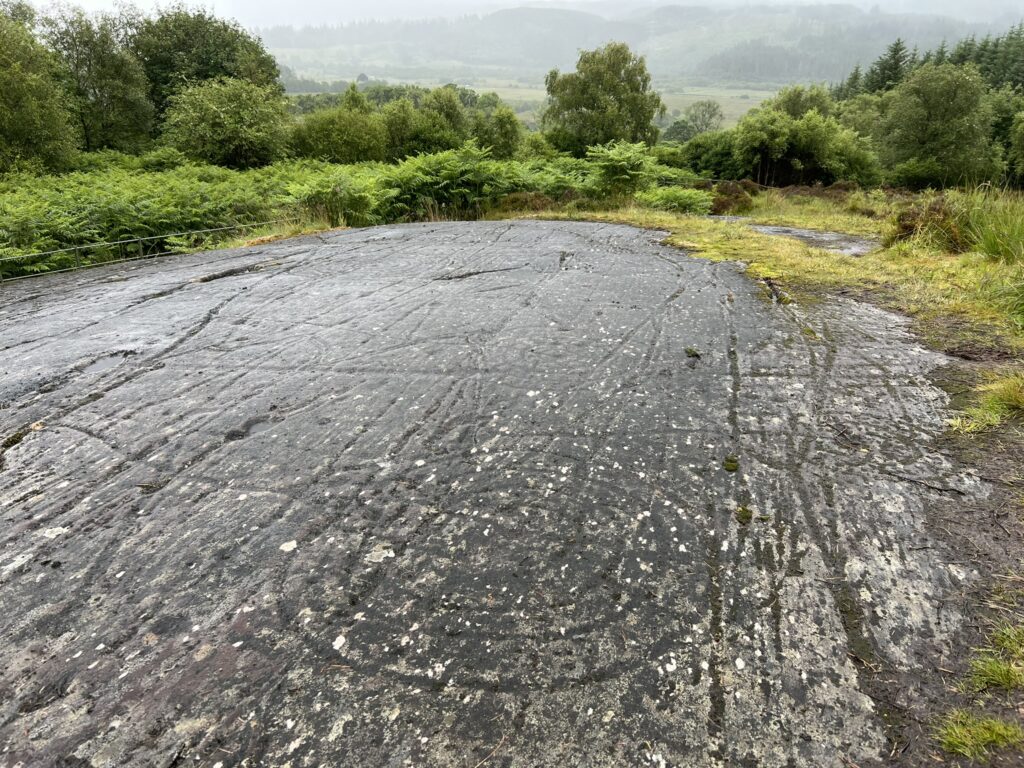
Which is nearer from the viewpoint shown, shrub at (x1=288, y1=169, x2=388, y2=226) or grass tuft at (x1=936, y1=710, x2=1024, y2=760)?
grass tuft at (x1=936, y1=710, x2=1024, y2=760)

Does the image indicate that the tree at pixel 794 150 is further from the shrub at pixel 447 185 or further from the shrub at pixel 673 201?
the shrub at pixel 447 185

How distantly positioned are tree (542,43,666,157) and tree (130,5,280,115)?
16590mm

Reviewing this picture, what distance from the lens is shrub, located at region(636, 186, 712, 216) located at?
39.8 feet

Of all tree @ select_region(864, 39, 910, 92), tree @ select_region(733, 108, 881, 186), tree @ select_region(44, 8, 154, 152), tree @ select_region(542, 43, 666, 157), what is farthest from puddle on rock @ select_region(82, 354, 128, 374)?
tree @ select_region(864, 39, 910, 92)

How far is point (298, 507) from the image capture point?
2.21 m

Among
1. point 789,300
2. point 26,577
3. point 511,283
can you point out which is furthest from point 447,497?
point 789,300

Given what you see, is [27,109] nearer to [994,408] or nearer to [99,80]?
[99,80]

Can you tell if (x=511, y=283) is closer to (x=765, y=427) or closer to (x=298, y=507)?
(x=765, y=427)

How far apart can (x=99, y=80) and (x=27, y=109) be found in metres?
8.65

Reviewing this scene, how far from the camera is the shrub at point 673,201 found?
12.1m

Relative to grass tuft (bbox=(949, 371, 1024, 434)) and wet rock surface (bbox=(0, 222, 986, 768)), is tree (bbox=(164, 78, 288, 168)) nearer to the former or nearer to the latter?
wet rock surface (bbox=(0, 222, 986, 768))

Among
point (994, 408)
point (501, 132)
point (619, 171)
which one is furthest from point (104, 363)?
point (501, 132)

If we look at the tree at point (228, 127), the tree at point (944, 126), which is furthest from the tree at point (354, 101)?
the tree at point (944, 126)

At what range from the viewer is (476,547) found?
6.47 feet
